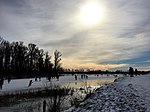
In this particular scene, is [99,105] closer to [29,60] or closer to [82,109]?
[82,109]

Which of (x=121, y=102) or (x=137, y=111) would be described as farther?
(x=121, y=102)

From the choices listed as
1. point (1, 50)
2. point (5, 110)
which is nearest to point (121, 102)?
point (5, 110)

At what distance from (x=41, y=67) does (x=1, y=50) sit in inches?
834

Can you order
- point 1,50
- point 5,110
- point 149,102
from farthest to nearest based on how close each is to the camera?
point 1,50
point 5,110
point 149,102

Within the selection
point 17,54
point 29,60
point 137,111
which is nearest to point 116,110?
point 137,111

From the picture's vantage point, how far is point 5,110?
19484mm

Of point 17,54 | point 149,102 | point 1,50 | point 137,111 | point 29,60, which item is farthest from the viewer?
point 29,60

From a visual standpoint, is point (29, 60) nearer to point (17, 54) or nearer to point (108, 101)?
point (17, 54)

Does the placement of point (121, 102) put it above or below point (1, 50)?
below

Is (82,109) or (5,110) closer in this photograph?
(82,109)

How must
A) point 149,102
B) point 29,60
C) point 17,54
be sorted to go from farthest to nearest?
point 29,60 < point 17,54 < point 149,102

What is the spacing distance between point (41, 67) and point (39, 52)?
5915 millimetres

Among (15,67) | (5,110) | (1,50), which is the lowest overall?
(5,110)

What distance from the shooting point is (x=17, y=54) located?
88750mm
